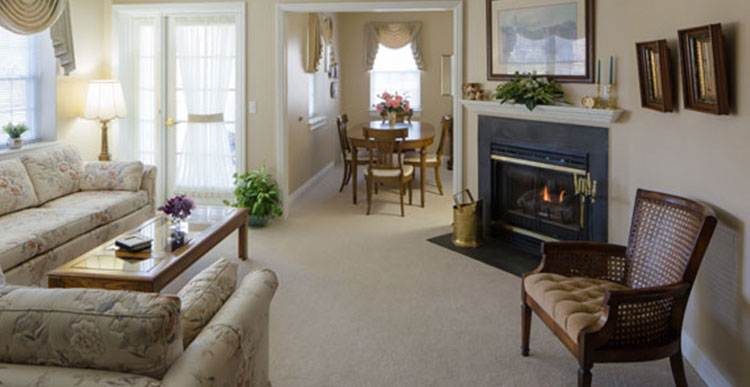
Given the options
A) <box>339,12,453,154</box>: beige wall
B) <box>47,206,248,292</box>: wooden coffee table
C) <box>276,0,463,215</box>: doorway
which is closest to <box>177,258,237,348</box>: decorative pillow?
<box>47,206,248,292</box>: wooden coffee table

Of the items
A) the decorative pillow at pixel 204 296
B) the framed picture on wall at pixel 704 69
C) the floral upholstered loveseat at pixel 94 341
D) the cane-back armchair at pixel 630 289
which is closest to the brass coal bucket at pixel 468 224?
the cane-back armchair at pixel 630 289

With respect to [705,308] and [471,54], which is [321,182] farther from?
[705,308]

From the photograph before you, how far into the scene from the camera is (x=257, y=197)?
231 inches

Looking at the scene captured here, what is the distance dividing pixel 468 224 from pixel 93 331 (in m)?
4.03

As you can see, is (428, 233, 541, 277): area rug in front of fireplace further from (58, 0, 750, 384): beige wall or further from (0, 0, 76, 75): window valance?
(0, 0, 76, 75): window valance

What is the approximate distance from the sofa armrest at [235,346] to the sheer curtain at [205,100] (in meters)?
4.21

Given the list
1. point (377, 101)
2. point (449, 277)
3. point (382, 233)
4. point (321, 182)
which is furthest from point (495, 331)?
point (377, 101)

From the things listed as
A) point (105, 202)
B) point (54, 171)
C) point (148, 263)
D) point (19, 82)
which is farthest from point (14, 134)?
point (148, 263)

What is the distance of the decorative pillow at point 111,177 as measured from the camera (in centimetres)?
513

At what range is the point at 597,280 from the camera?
308 cm

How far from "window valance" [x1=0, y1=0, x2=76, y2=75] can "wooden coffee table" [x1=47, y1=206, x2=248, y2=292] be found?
1.91m

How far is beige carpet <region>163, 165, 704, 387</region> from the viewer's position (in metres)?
2.97

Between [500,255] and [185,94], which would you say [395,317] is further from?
[185,94]

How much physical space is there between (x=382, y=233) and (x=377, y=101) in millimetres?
5118
